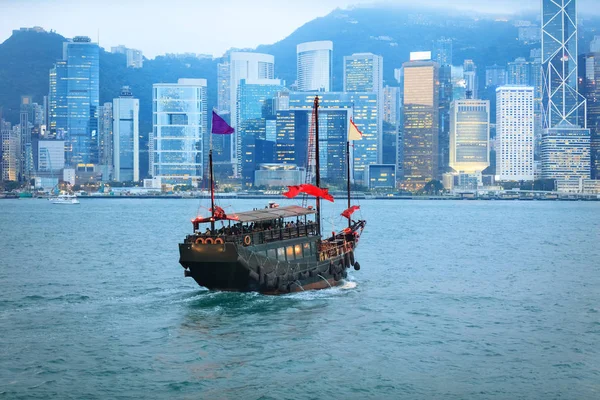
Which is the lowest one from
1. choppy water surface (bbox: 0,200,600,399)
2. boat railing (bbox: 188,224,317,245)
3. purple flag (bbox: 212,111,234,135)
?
choppy water surface (bbox: 0,200,600,399)

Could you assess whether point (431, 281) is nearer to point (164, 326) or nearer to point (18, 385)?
point (164, 326)

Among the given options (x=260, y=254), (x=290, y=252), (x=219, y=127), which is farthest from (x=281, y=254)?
(x=219, y=127)

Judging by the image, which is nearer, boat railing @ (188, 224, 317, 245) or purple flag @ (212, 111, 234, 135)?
boat railing @ (188, 224, 317, 245)

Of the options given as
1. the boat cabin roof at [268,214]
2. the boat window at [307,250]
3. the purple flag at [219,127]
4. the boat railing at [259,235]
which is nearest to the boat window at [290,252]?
the boat railing at [259,235]

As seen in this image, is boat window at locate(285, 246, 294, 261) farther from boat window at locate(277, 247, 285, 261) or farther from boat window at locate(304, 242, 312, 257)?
boat window at locate(304, 242, 312, 257)

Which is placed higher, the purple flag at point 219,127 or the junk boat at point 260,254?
the purple flag at point 219,127

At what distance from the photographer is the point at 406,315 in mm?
40000

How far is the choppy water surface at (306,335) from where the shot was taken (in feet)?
93.9

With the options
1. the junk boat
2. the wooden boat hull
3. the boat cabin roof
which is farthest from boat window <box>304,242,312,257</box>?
the boat cabin roof

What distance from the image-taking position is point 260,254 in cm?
4056

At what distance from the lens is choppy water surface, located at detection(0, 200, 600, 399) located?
28.6 metres

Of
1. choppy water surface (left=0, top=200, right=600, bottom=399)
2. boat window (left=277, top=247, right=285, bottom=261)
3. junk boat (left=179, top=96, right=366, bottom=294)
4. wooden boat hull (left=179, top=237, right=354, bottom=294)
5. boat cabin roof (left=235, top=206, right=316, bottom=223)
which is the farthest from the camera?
boat window (left=277, top=247, right=285, bottom=261)

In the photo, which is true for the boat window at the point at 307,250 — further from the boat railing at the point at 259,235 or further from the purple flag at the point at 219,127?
the purple flag at the point at 219,127

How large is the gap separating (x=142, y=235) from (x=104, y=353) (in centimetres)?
6096
